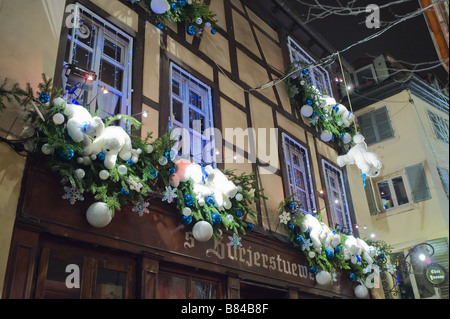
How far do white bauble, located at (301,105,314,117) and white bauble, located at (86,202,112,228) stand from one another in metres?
5.80

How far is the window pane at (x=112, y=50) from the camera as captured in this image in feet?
18.9

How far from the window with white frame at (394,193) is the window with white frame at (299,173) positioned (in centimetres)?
613

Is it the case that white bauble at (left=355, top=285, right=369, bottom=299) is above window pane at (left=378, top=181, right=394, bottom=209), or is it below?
below

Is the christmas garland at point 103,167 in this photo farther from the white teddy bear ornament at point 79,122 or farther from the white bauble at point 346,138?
the white bauble at point 346,138

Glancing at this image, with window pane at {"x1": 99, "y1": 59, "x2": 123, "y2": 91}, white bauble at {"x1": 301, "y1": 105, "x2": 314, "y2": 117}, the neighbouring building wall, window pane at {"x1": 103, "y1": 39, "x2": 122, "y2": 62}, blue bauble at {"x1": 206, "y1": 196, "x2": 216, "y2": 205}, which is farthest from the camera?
the neighbouring building wall

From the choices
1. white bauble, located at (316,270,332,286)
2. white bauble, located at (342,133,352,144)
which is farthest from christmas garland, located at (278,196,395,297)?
white bauble, located at (342,133,352,144)

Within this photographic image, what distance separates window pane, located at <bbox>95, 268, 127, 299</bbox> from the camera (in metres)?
4.50

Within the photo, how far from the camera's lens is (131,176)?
4.54 m

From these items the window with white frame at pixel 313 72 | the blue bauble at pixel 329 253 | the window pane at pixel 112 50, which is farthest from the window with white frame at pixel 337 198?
the window pane at pixel 112 50

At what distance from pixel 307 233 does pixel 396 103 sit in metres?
9.49

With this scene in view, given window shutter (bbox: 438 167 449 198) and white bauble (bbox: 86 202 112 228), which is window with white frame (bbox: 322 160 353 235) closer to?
window shutter (bbox: 438 167 449 198)

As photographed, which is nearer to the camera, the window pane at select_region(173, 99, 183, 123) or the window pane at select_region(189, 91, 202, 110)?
the window pane at select_region(173, 99, 183, 123)
